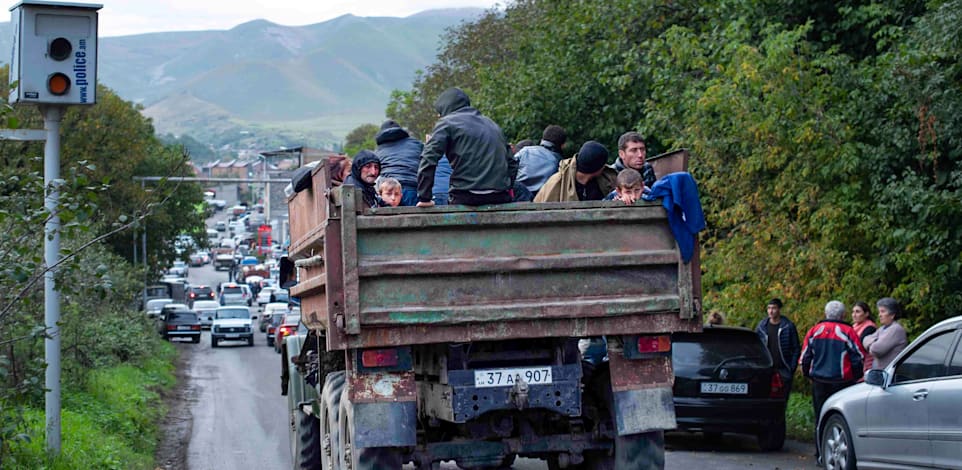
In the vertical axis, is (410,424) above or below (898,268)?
below

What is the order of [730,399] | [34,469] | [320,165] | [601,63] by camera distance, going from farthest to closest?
1. [601,63]
2. [730,399]
3. [34,469]
4. [320,165]

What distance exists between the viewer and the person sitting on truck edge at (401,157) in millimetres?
8562

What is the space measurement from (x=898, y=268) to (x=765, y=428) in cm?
247

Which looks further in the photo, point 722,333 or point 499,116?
point 499,116

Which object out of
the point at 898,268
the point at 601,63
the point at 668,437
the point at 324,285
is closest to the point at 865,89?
the point at 898,268

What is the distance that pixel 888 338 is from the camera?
38.3 ft

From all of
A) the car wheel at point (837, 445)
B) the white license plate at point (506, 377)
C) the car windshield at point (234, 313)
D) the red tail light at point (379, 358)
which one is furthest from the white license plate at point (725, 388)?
the car windshield at point (234, 313)

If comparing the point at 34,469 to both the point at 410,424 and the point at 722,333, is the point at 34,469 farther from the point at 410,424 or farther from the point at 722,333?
the point at 722,333

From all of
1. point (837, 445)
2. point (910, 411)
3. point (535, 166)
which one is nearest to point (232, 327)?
point (837, 445)

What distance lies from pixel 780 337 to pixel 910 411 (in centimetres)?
537

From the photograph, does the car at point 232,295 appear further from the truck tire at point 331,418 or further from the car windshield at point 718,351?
the truck tire at point 331,418

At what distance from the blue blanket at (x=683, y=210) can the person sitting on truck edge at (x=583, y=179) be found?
0.98 metres

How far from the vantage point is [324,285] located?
750 centimetres

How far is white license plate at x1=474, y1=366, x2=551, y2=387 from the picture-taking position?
7.30m
